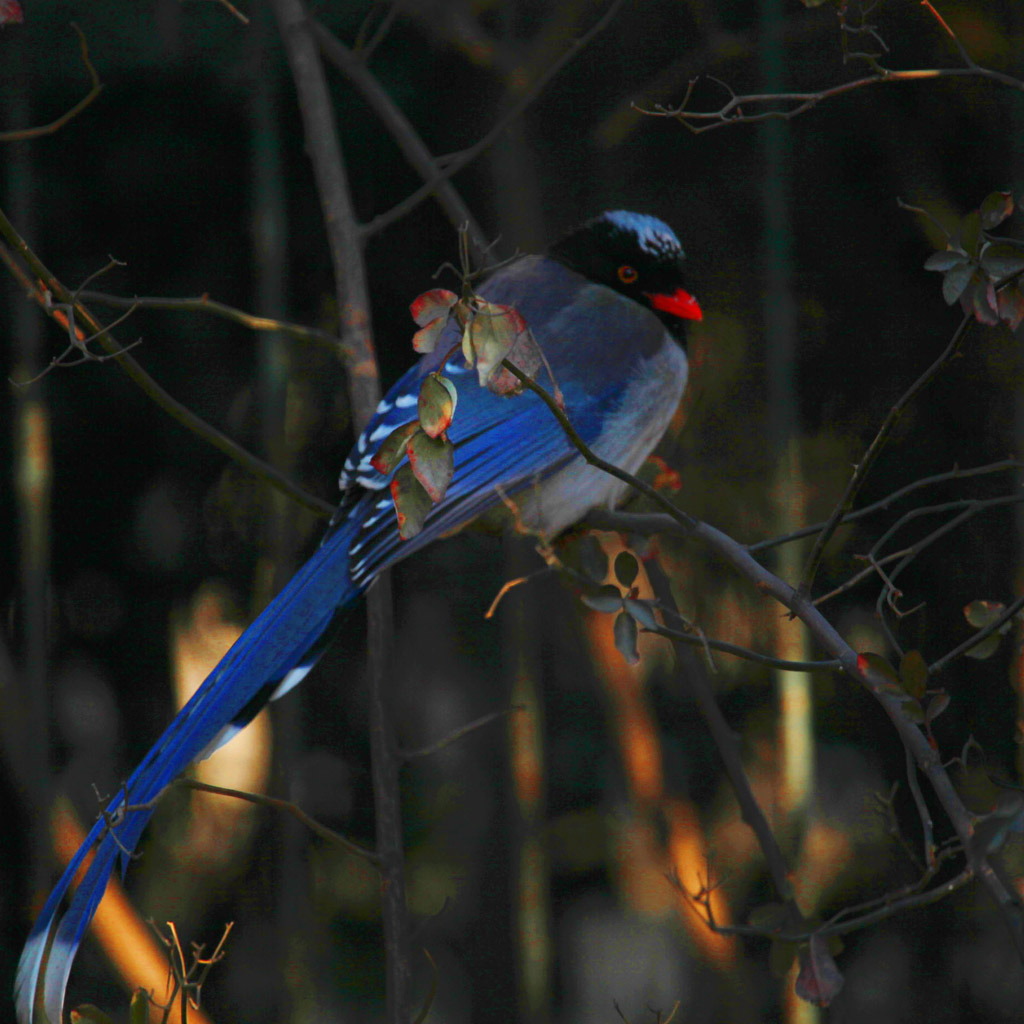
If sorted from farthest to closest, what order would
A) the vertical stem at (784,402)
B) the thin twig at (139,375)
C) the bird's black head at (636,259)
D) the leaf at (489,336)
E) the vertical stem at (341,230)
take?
the bird's black head at (636,259), the vertical stem at (784,402), the vertical stem at (341,230), the thin twig at (139,375), the leaf at (489,336)

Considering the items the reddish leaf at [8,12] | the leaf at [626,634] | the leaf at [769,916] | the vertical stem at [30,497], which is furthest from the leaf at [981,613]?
the vertical stem at [30,497]

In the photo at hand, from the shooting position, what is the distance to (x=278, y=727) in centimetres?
216

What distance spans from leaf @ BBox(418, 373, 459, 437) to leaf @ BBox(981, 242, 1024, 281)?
43cm

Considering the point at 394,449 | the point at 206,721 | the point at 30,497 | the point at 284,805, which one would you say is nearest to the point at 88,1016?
the point at 284,805

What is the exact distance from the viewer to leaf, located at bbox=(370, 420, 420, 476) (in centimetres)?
93

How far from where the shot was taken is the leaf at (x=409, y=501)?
0.93 metres

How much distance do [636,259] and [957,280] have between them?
1423mm

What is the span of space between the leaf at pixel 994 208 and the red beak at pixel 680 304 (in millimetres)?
1203

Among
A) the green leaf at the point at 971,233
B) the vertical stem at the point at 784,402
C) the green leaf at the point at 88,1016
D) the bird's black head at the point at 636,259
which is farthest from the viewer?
the bird's black head at the point at 636,259

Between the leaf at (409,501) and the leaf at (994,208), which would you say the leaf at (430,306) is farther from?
the leaf at (994,208)

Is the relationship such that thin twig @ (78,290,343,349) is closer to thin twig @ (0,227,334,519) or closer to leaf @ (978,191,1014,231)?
thin twig @ (0,227,334,519)

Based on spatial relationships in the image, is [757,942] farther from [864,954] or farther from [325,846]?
[325,846]

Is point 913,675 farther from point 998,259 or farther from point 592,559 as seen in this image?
point 592,559

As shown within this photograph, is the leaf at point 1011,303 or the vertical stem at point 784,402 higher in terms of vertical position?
the leaf at point 1011,303
